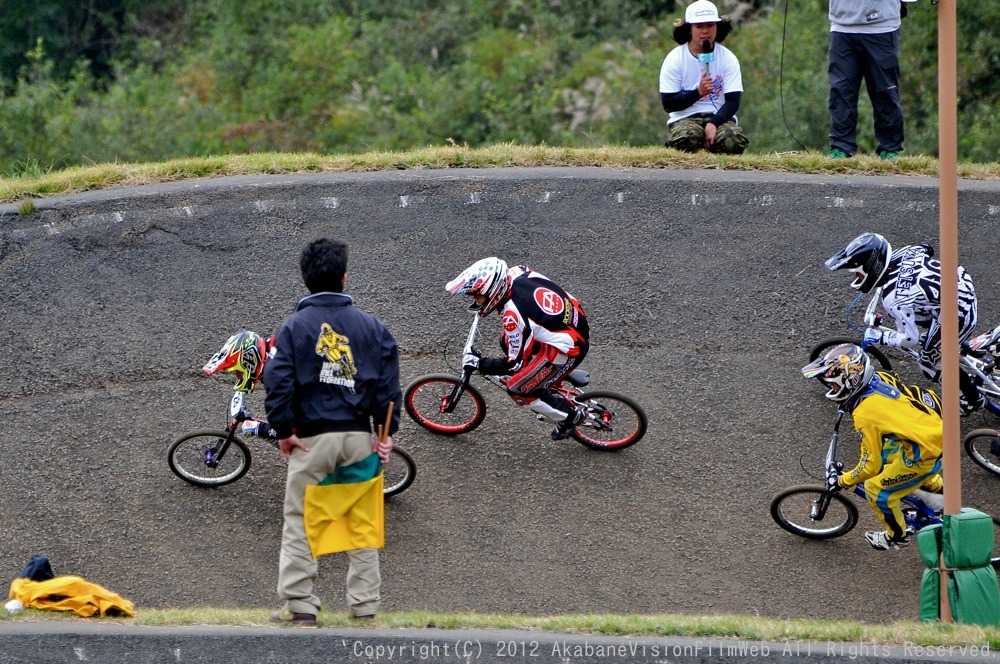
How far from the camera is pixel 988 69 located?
64.2 ft

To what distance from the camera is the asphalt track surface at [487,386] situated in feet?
26.4

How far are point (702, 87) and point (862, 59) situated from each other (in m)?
1.64

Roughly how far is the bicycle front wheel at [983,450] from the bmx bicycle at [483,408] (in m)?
2.44

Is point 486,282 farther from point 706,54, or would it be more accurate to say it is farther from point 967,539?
point 706,54

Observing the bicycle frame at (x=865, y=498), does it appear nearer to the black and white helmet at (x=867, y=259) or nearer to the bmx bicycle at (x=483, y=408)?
the black and white helmet at (x=867, y=259)

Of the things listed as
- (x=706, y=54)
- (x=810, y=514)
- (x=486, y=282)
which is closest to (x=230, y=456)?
(x=486, y=282)

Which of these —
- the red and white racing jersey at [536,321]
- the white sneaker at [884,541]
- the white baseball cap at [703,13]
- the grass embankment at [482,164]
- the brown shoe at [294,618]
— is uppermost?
the white baseball cap at [703,13]

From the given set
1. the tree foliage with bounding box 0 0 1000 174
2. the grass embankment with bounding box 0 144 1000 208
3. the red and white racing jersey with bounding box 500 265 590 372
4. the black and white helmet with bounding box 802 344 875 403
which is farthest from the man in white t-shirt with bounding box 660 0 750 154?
the tree foliage with bounding box 0 0 1000 174

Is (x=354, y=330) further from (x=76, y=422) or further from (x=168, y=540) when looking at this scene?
(x=76, y=422)

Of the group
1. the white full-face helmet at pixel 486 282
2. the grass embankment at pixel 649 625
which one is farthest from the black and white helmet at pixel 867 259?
the grass embankment at pixel 649 625

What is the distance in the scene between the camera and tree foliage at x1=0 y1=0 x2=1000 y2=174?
20.0 meters

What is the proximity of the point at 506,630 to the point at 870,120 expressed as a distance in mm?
16438

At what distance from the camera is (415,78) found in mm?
25734

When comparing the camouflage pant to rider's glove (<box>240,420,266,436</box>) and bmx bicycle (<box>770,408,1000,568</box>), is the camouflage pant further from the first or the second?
rider's glove (<box>240,420,266,436</box>)
